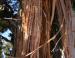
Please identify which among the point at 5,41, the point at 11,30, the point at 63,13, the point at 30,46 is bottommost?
the point at 5,41

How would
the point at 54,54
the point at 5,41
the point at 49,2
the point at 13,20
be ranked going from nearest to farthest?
the point at 49,2
the point at 54,54
the point at 13,20
the point at 5,41

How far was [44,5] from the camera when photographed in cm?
127

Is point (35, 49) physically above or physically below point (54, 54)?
above

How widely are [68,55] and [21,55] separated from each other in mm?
283

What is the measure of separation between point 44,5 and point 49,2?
42 millimetres

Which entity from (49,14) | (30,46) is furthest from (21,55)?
(49,14)

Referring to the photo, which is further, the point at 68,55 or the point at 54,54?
the point at 54,54

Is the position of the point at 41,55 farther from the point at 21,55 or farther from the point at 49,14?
the point at 49,14

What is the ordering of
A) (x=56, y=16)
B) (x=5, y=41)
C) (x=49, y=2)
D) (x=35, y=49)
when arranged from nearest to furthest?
1. (x=35, y=49)
2. (x=49, y=2)
3. (x=56, y=16)
4. (x=5, y=41)

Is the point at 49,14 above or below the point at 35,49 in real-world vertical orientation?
above

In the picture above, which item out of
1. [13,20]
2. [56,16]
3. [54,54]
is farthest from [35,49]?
[13,20]

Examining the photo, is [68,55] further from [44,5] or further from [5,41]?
[5,41]

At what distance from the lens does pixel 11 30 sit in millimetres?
1959

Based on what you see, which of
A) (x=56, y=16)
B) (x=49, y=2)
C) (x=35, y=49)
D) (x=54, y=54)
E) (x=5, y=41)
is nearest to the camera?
(x=35, y=49)
